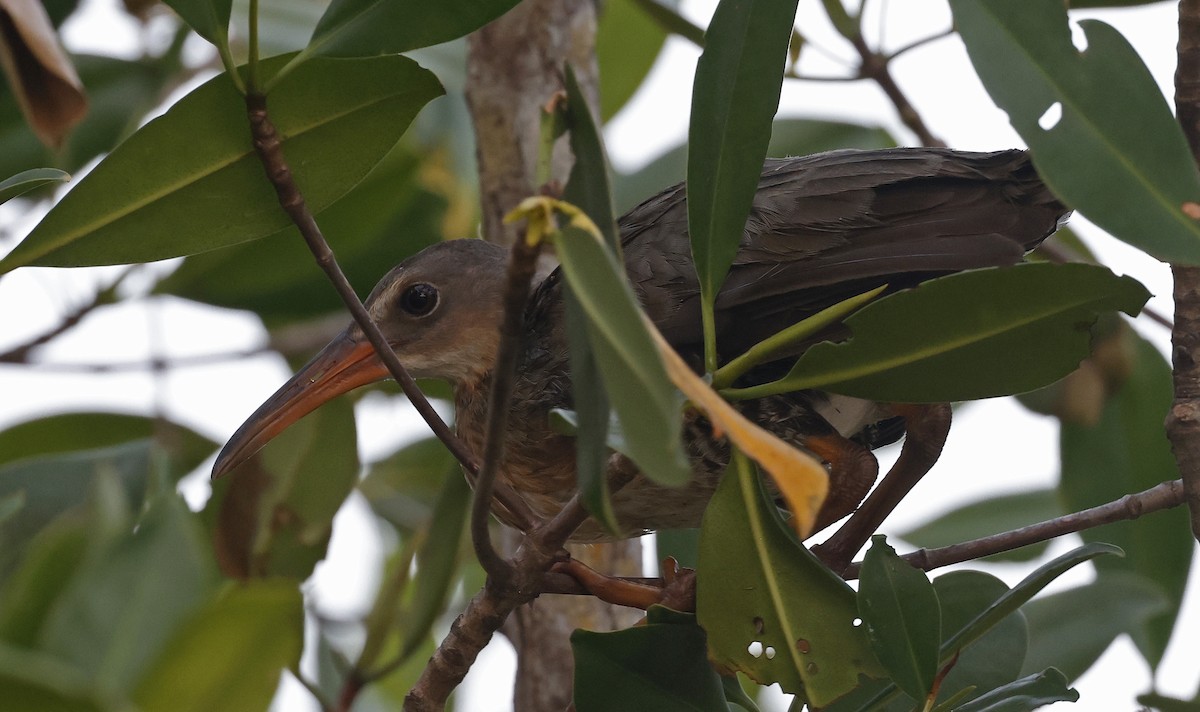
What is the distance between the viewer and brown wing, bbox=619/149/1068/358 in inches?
95.9

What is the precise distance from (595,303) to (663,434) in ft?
0.46

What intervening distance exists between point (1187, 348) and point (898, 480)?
28.2 inches

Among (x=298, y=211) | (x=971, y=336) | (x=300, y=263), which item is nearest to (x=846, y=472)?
(x=971, y=336)

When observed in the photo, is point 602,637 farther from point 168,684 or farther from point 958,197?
point 958,197

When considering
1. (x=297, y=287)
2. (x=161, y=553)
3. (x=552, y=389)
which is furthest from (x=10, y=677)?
(x=297, y=287)

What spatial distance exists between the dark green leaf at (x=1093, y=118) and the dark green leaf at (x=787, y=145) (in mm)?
1987

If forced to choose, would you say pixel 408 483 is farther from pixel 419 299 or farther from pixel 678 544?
pixel 678 544

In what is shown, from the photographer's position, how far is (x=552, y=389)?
2.85 m

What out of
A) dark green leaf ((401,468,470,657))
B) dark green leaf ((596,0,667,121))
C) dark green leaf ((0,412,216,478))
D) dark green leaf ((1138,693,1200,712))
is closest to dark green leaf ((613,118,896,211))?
dark green leaf ((596,0,667,121))

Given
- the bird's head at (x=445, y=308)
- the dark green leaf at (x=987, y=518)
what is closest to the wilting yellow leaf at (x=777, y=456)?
the bird's head at (x=445, y=308)

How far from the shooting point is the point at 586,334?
4.67ft

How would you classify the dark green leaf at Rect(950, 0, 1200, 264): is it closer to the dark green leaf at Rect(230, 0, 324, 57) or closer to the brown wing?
the brown wing

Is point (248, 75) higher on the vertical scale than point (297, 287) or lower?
lower

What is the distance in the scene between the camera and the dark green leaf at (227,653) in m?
1.32
